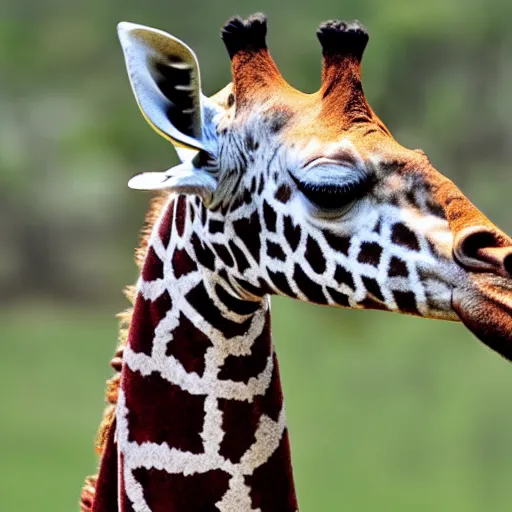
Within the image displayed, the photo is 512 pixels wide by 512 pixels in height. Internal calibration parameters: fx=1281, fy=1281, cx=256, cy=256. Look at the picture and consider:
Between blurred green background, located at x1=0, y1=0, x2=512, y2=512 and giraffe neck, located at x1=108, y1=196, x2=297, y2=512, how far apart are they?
3728mm

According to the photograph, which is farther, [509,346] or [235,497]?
[235,497]

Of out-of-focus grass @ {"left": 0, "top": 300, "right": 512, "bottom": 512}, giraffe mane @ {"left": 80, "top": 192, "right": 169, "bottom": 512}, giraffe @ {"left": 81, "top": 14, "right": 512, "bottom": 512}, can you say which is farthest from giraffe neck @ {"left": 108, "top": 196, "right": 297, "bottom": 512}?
out-of-focus grass @ {"left": 0, "top": 300, "right": 512, "bottom": 512}

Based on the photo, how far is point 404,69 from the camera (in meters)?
7.33

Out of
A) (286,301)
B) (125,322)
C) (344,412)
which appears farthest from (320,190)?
(286,301)

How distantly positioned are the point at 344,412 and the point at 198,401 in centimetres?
475

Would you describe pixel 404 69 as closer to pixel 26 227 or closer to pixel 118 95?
pixel 118 95

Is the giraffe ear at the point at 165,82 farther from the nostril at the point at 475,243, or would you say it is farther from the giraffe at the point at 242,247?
the nostril at the point at 475,243

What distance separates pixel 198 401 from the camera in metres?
1.65

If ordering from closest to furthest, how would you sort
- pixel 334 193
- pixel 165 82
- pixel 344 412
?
pixel 334 193
pixel 165 82
pixel 344 412

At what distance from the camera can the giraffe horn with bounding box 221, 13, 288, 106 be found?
5.40 ft

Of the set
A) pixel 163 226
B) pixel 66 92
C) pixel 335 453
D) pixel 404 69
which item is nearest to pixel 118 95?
pixel 66 92

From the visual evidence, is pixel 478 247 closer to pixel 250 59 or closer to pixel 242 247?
pixel 242 247

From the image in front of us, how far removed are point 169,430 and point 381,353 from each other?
5365mm

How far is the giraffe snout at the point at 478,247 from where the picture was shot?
54.8 inches
